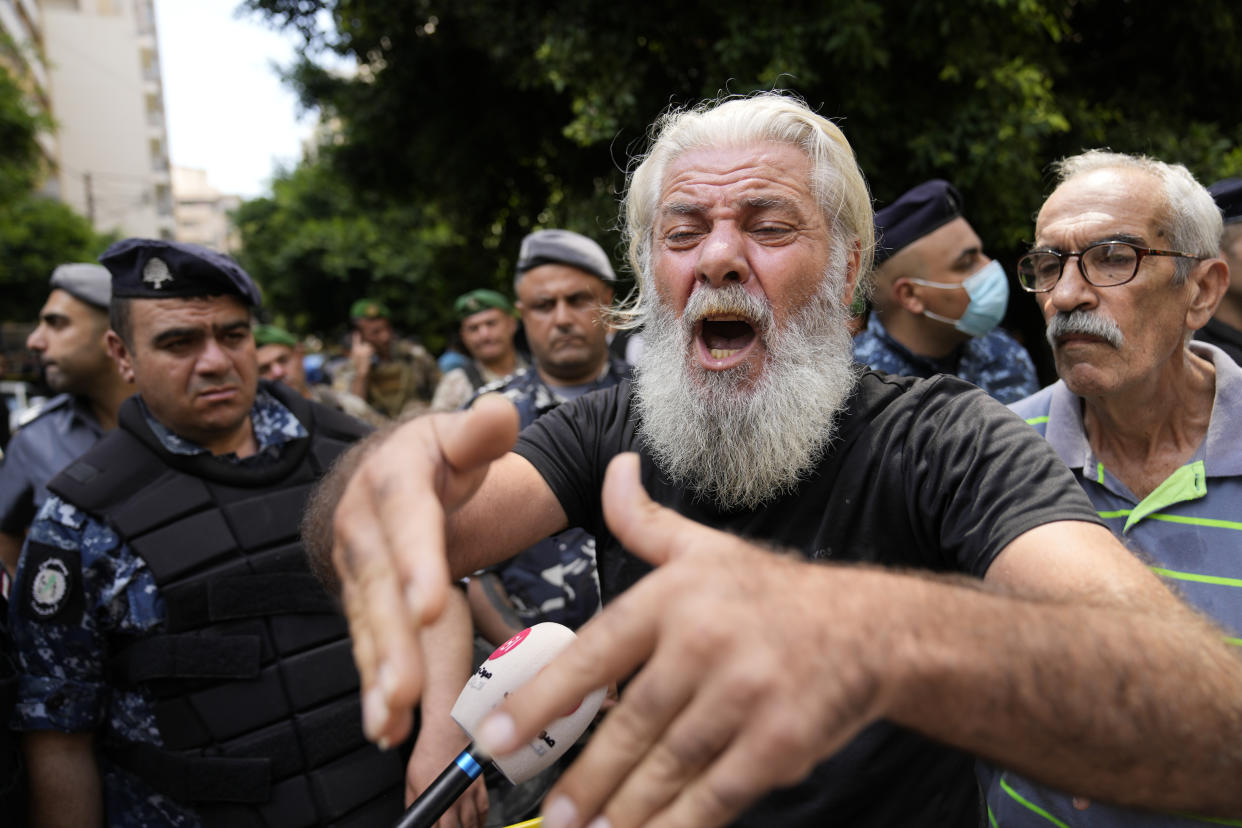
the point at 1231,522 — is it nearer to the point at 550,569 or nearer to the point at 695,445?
the point at 695,445

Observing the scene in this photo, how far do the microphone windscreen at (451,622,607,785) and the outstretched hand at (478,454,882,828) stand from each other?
0.65 m

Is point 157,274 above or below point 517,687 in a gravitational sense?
above

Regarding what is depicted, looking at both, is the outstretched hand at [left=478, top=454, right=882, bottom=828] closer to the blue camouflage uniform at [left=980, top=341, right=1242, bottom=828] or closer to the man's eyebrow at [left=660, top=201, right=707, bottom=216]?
the man's eyebrow at [left=660, top=201, right=707, bottom=216]

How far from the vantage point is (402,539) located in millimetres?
959

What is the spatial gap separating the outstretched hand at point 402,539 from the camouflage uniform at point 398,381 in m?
7.54

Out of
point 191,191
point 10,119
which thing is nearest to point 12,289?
point 10,119

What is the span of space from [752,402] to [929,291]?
214cm

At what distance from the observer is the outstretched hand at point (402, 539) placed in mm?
838

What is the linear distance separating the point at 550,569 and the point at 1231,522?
215 cm

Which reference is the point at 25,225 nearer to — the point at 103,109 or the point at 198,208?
the point at 103,109

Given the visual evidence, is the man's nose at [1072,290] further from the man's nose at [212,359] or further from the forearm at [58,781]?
the forearm at [58,781]

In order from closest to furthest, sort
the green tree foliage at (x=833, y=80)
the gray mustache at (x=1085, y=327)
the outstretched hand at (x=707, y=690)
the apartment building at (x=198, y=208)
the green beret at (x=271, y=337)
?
the outstretched hand at (x=707, y=690), the gray mustache at (x=1085, y=327), the green beret at (x=271, y=337), the green tree foliage at (x=833, y=80), the apartment building at (x=198, y=208)

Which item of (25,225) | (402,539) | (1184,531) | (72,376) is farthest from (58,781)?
(25,225)

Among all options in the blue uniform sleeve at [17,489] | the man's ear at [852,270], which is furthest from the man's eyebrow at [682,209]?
the blue uniform sleeve at [17,489]
